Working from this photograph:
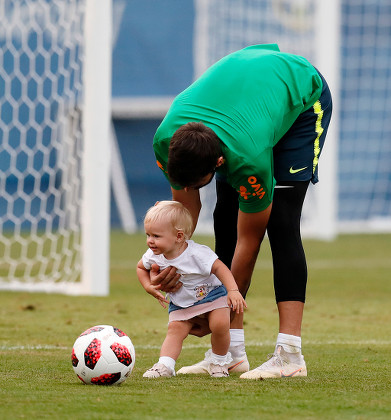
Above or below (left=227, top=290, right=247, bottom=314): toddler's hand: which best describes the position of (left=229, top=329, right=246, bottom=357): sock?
below

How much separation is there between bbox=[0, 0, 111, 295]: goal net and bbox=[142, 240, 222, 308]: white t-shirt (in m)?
3.38

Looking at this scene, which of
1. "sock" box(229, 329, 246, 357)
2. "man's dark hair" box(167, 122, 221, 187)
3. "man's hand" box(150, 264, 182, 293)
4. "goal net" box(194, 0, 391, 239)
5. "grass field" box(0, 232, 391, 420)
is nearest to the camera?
"grass field" box(0, 232, 391, 420)

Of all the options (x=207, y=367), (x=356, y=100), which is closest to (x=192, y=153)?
(x=207, y=367)

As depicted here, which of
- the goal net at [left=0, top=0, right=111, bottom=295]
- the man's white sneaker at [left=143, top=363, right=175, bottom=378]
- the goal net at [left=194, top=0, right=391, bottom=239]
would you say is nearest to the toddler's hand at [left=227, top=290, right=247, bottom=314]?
the man's white sneaker at [left=143, top=363, right=175, bottom=378]

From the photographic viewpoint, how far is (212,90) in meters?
3.29

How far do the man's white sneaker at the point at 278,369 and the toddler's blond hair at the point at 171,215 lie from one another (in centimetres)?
60

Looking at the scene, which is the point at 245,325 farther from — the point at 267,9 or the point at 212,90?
the point at 267,9

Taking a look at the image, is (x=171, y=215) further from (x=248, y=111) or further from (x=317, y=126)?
(x=317, y=126)

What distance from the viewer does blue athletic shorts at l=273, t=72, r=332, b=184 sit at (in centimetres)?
352

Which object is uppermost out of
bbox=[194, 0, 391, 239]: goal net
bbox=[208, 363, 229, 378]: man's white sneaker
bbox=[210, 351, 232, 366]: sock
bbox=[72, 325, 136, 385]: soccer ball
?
bbox=[72, 325, 136, 385]: soccer ball

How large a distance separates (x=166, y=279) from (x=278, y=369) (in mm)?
559

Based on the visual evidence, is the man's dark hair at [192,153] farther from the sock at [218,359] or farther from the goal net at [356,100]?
the goal net at [356,100]

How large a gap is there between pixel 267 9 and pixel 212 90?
11.8 metres

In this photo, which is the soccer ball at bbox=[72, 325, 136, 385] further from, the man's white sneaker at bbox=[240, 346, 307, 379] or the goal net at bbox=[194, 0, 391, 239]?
the goal net at bbox=[194, 0, 391, 239]
